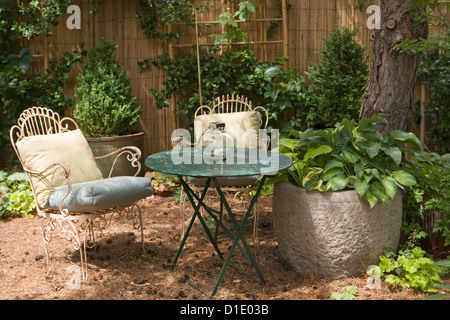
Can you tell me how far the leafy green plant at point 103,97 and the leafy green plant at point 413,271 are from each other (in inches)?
133

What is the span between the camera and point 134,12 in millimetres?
5992

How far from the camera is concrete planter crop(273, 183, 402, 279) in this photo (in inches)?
124

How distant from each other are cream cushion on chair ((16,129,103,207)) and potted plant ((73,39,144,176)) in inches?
60.7

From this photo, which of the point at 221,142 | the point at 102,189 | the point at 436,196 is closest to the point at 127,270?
the point at 102,189

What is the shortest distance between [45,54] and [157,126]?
4.84 feet

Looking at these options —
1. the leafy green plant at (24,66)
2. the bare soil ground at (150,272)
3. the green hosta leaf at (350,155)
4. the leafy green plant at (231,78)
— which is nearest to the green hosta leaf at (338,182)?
the green hosta leaf at (350,155)

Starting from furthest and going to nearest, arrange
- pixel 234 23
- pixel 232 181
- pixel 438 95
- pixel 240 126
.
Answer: pixel 438 95
pixel 234 23
pixel 240 126
pixel 232 181

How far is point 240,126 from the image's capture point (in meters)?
4.58

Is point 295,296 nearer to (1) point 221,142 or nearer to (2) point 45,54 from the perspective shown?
(1) point 221,142

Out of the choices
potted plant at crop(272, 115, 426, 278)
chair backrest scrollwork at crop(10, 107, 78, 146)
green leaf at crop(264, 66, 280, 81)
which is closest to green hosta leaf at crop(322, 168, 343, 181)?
potted plant at crop(272, 115, 426, 278)

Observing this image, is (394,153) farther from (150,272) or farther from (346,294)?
(150,272)

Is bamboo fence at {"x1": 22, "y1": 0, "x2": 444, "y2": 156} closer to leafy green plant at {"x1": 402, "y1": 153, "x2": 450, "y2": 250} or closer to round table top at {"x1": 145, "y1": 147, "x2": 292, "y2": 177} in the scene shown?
round table top at {"x1": 145, "y1": 147, "x2": 292, "y2": 177}

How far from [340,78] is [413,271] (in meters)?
2.91

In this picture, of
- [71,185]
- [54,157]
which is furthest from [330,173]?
[54,157]
